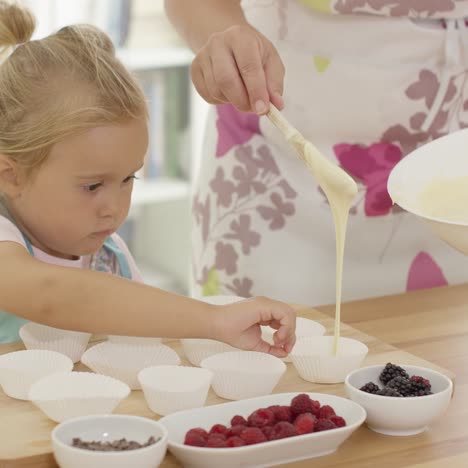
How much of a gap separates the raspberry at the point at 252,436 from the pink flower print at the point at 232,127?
0.79 meters

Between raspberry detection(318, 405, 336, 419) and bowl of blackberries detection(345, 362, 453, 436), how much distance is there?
0.14 feet

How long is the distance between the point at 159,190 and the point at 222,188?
63.2 inches

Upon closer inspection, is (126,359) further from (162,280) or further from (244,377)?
(162,280)

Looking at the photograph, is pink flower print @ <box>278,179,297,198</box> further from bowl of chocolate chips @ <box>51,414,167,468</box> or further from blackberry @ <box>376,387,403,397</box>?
bowl of chocolate chips @ <box>51,414,167,468</box>

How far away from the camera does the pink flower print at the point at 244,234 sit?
5.84 ft

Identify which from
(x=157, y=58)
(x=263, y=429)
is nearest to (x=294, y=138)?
(x=263, y=429)

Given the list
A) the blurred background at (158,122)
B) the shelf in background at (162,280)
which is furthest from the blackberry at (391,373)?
the shelf in background at (162,280)

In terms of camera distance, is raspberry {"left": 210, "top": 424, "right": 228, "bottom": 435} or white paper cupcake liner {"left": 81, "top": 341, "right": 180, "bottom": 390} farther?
white paper cupcake liner {"left": 81, "top": 341, "right": 180, "bottom": 390}

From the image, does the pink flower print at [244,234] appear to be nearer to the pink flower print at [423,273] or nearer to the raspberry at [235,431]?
the pink flower print at [423,273]

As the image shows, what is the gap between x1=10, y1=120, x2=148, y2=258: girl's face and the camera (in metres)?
1.42

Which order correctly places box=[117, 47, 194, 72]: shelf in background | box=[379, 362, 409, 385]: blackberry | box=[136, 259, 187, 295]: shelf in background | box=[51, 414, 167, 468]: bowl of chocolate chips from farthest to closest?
box=[136, 259, 187, 295]: shelf in background, box=[117, 47, 194, 72]: shelf in background, box=[379, 362, 409, 385]: blackberry, box=[51, 414, 167, 468]: bowl of chocolate chips

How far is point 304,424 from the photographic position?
3.49ft

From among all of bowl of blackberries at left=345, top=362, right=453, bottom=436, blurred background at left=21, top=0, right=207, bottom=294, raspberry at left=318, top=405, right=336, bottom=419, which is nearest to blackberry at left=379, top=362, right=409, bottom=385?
bowl of blackberries at left=345, top=362, right=453, bottom=436

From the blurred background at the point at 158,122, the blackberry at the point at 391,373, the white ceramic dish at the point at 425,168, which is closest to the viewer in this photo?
the blackberry at the point at 391,373
